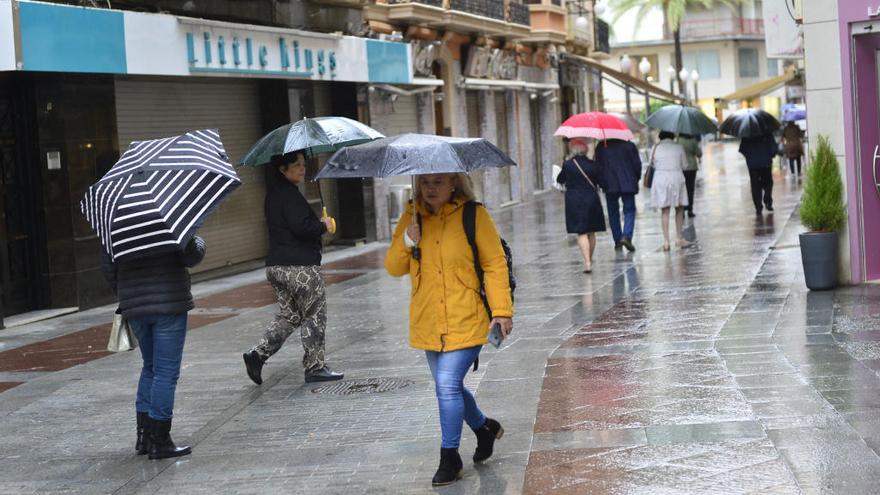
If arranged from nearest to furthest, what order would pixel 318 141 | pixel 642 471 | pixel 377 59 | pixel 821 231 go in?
pixel 642 471 → pixel 318 141 → pixel 821 231 → pixel 377 59

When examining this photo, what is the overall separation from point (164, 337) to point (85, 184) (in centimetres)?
838

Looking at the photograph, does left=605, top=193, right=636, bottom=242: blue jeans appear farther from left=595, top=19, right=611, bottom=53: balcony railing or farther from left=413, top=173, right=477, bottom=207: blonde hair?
left=595, top=19, right=611, bottom=53: balcony railing

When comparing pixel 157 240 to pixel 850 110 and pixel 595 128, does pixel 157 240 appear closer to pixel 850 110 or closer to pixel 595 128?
pixel 850 110

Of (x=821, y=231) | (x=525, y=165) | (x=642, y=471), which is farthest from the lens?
(x=525, y=165)

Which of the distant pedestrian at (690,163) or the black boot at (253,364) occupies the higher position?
the distant pedestrian at (690,163)

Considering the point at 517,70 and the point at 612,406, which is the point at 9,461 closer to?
the point at 612,406

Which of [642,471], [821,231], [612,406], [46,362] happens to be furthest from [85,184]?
[642,471]

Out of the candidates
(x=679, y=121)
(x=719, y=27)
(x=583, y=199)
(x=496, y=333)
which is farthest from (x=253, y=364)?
(x=719, y=27)

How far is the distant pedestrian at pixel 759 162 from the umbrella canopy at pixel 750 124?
198mm

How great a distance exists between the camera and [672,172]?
18.5 m

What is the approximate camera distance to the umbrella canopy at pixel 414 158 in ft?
21.5

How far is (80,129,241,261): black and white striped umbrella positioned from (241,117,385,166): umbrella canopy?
1.69 m

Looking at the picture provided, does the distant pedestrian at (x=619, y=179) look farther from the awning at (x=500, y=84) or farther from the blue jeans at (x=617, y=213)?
the awning at (x=500, y=84)

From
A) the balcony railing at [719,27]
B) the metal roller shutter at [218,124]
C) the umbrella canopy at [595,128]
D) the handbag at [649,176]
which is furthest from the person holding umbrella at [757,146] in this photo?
the balcony railing at [719,27]
